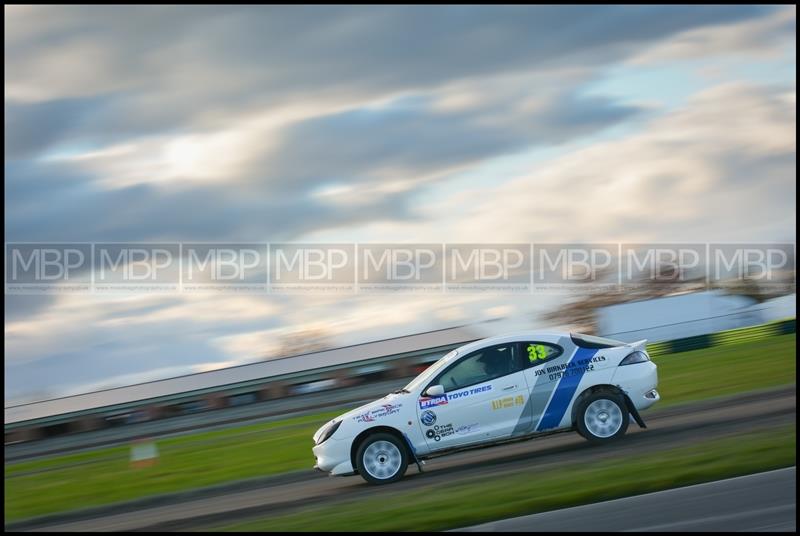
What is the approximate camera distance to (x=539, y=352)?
39.1ft

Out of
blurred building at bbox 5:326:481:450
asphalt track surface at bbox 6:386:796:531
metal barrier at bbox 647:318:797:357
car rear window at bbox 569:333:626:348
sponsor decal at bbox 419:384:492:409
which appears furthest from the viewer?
blurred building at bbox 5:326:481:450

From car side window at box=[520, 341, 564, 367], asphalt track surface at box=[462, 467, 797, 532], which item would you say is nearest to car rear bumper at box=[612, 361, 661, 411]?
car side window at box=[520, 341, 564, 367]

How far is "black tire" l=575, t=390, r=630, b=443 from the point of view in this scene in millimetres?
11781

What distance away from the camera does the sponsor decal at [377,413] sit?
1179 cm

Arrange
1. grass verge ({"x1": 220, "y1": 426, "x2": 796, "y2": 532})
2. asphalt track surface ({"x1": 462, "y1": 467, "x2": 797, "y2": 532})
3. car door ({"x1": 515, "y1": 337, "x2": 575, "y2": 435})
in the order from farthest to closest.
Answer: car door ({"x1": 515, "y1": 337, "x2": 575, "y2": 435}), grass verge ({"x1": 220, "y1": 426, "x2": 796, "y2": 532}), asphalt track surface ({"x1": 462, "y1": 467, "x2": 797, "y2": 532})

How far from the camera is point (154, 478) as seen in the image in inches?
686

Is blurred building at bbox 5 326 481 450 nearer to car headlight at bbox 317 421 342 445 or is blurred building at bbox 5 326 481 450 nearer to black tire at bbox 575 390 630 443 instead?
car headlight at bbox 317 421 342 445

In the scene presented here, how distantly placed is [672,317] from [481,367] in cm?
2786

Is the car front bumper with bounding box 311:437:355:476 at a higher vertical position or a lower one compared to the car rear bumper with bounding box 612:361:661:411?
lower

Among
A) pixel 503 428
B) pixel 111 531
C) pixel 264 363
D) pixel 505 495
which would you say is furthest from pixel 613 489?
pixel 264 363

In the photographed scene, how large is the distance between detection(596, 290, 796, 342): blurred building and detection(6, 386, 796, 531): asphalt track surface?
2303 cm

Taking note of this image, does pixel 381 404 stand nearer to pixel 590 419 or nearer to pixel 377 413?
pixel 377 413

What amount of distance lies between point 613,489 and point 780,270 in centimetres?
4458

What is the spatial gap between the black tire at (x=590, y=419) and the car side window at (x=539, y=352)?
68 cm
